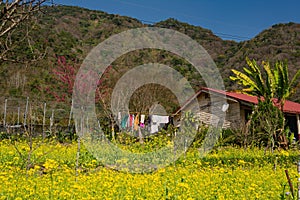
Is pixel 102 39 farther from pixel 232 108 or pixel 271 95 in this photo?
pixel 271 95

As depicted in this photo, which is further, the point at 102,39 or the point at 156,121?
the point at 102,39

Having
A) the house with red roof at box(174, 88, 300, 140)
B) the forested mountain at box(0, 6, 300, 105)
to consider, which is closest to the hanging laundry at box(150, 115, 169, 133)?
the house with red roof at box(174, 88, 300, 140)

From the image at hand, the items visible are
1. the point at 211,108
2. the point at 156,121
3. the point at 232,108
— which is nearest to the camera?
the point at 156,121

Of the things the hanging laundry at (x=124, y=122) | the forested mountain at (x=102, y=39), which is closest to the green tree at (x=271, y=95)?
the hanging laundry at (x=124, y=122)

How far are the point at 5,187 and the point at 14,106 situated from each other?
16200mm

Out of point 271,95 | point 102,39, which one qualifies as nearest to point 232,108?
point 271,95

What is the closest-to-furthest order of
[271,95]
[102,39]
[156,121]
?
[271,95]
[156,121]
[102,39]

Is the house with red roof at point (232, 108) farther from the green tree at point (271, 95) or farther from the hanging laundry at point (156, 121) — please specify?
the green tree at point (271, 95)

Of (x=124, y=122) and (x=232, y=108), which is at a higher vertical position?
(x=232, y=108)

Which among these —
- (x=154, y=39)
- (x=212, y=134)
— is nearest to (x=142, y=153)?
(x=212, y=134)

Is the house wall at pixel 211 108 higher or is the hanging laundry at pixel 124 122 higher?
the house wall at pixel 211 108

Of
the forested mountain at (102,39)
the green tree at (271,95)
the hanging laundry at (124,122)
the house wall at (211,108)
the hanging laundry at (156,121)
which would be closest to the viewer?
the green tree at (271,95)

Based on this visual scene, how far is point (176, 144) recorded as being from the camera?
11.7 metres

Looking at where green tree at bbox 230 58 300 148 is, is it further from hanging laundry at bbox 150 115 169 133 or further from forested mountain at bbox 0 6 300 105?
forested mountain at bbox 0 6 300 105
